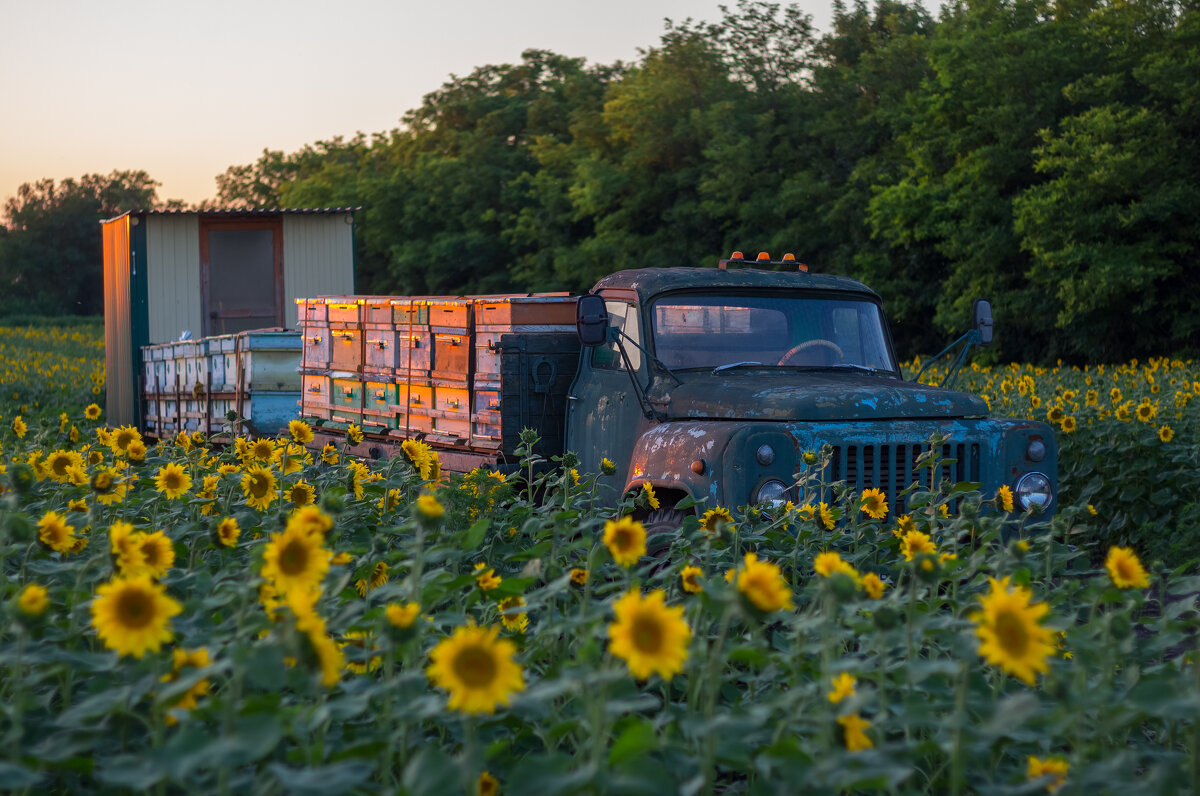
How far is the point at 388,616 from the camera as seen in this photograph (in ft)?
8.27

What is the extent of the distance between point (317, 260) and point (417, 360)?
820cm

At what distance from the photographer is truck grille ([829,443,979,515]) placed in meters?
6.36

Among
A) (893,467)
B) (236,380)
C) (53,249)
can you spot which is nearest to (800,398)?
→ (893,467)

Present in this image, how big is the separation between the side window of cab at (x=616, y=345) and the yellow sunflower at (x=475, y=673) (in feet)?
16.1

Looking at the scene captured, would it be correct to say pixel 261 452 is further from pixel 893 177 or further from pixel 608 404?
pixel 893 177

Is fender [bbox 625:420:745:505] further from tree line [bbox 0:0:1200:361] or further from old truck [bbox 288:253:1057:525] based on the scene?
tree line [bbox 0:0:1200:361]

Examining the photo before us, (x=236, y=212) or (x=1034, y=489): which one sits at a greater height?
(x=236, y=212)

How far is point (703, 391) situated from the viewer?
6.84 metres

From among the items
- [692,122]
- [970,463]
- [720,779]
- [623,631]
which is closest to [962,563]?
[720,779]

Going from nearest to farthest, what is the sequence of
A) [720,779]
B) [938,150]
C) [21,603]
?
[21,603] < [720,779] < [938,150]

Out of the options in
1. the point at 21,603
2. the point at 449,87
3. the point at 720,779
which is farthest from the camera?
the point at 449,87

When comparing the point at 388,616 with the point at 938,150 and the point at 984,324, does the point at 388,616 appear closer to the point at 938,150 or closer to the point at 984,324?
the point at 984,324

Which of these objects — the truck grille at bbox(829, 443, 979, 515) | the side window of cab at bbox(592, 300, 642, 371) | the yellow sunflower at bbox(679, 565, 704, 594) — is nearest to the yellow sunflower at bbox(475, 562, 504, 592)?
the yellow sunflower at bbox(679, 565, 704, 594)

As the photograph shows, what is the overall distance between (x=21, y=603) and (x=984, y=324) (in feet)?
21.7
